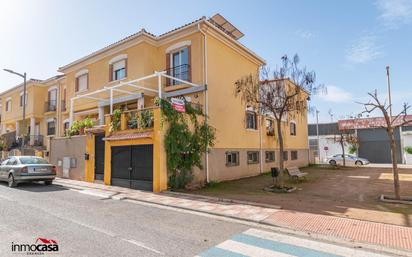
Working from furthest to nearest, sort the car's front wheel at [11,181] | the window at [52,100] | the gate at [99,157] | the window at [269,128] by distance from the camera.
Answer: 1. the window at [52,100]
2. the window at [269,128]
3. the gate at [99,157]
4. the car's front wheel at [11,181]

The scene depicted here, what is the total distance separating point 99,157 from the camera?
15133mm

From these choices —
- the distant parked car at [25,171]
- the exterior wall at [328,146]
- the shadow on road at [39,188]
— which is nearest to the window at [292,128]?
the exterior wall at [328,146]

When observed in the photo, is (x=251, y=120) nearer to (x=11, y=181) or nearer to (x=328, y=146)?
(x=11, y=181)

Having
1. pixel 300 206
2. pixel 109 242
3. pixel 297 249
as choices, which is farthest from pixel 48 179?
pixel 297 249

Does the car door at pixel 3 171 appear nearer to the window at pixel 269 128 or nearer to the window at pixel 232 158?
the window at pixel 232 158

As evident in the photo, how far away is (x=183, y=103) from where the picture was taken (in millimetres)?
13055

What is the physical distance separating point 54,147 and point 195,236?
16.0 meters

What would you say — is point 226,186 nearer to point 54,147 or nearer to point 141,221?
point 141,221

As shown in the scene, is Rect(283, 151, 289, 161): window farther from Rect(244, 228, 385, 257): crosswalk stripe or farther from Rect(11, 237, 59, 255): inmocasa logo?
Rect(11, 237, 59, 255): inmocasa logo

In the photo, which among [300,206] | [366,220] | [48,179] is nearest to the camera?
[366,220]

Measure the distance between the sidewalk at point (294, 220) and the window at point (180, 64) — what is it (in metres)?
7.48

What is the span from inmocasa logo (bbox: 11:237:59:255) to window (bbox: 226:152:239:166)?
11.6m

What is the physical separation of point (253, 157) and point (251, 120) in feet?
8.92

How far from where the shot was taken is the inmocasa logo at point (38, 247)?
16.3 ft
